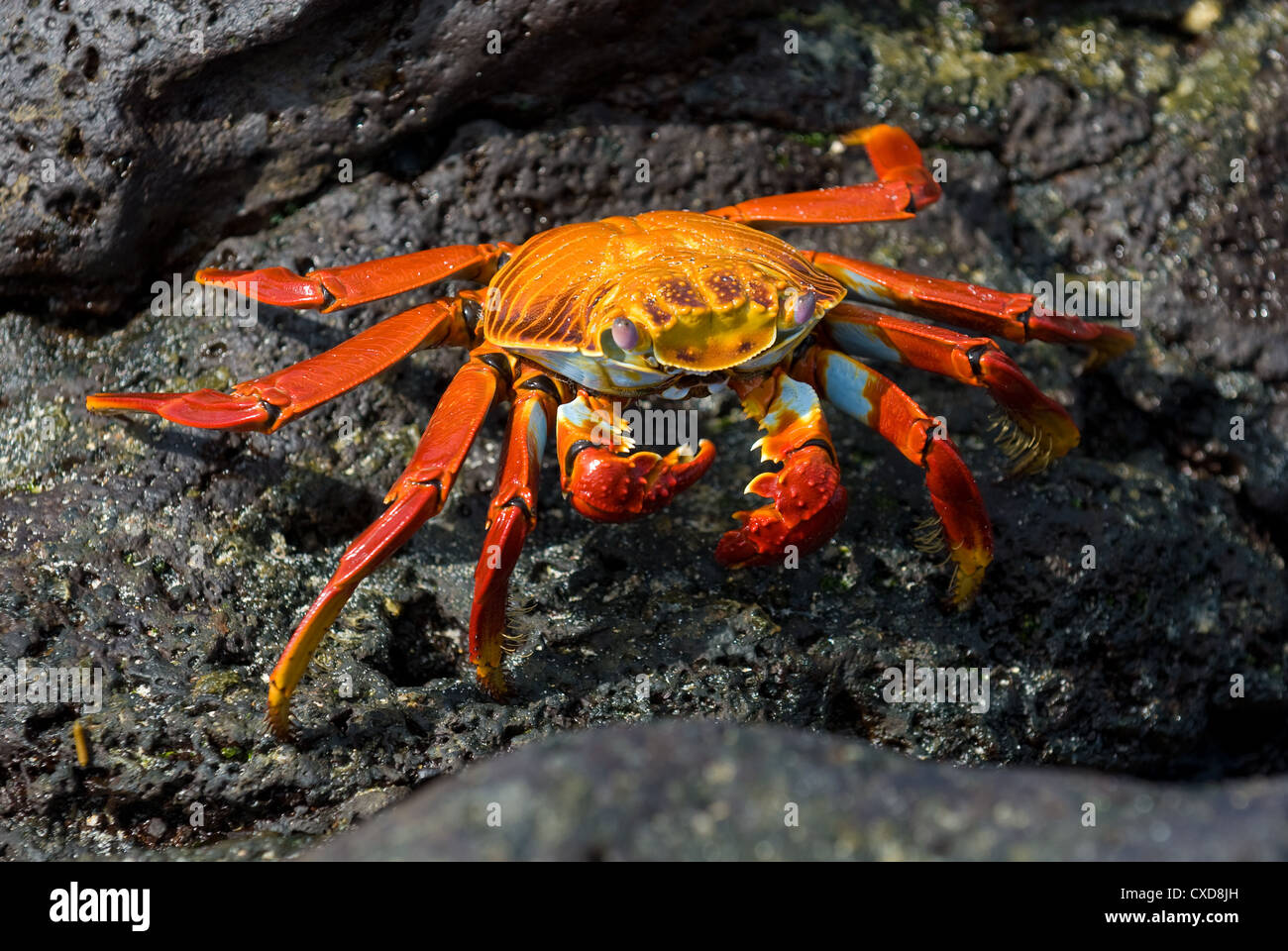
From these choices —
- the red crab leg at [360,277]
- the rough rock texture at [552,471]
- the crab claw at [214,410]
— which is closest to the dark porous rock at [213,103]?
the rough rock texture at [552,471]

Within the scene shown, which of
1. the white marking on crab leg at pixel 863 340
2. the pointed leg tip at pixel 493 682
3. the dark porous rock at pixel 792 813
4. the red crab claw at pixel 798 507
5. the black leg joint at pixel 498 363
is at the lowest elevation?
the pointed leg tip at pixel 493 682

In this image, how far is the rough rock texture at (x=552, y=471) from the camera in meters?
3.02

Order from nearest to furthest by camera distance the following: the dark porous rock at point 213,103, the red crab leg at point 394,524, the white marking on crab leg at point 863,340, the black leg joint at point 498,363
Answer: the red crab leg at point 394,524 < the black leg joint at point 498,363 < the white marking on crab leg at point 863,340 < the dark porous rock at point 213,103

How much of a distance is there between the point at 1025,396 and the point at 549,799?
216 centimetres

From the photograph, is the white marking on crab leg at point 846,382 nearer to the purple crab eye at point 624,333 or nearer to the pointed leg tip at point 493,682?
the purple crab eye at point 624,333

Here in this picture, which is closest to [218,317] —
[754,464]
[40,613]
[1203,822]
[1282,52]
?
[40,613]

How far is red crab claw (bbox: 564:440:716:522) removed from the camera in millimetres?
2883

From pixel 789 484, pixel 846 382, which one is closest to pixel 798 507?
pixel 789 484

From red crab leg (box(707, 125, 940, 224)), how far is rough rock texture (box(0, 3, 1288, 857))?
0.35m

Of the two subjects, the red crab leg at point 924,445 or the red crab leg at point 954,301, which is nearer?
the red crab leg at point 924,445

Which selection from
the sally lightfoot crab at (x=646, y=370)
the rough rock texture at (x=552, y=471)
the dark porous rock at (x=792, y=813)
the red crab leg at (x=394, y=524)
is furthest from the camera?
the rough rock texture at (x=552, y=471)

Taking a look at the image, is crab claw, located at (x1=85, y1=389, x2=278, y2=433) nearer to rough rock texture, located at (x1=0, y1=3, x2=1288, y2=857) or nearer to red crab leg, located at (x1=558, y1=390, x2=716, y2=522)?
rough rock texture, located at (x1=0, y1=3, x2=1288, y2=857)

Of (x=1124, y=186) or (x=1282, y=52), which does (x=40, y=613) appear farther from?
(x=1282, y=52)

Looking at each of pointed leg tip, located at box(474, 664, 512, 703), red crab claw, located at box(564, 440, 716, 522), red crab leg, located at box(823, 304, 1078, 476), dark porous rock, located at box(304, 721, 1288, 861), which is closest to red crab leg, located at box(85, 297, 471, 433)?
red crab claw, located at box(564, 440, 716, 522)
